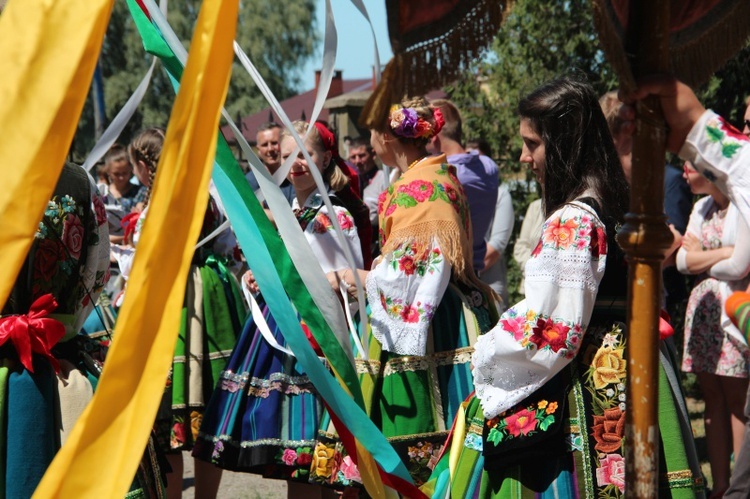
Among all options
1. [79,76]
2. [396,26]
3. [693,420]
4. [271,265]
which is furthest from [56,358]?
[693,420]

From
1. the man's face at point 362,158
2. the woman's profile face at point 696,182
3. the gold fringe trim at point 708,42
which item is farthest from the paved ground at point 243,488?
the man's face at point 362,158

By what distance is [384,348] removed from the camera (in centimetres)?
389

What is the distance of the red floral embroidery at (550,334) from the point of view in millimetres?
2631

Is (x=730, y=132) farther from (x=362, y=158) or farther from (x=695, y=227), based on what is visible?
(x=362, y=158)

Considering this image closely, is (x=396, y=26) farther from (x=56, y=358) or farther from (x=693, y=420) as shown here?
(x=693, y=420)

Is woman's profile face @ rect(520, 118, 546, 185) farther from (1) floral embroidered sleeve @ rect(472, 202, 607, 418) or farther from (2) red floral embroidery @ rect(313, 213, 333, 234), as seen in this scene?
(2) red floral embroidery @ rect(313, 213, 333, 234)

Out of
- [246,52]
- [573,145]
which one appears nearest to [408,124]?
[573,145]

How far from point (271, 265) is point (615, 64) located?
36.6 inches

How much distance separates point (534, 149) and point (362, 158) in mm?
6387

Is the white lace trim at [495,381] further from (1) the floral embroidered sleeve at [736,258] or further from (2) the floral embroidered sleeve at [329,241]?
(1) the floral embroidered sleeve at [736,258]

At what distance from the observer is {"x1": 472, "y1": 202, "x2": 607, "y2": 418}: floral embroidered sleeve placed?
2639 mm

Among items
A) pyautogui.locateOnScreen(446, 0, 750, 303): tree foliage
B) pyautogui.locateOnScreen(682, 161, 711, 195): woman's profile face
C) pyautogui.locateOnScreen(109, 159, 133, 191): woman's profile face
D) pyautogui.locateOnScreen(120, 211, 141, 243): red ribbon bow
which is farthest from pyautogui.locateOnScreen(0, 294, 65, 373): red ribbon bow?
pyautogui.locateOnScreen(109, 159, 133, 191): woman's profile face

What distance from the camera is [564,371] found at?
9.02 feet

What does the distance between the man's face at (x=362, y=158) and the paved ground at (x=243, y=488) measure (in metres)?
4.04
